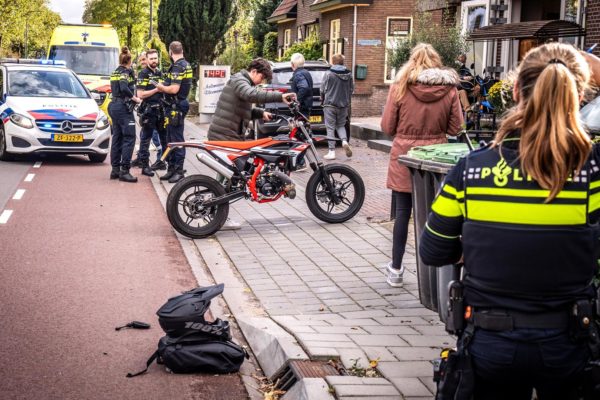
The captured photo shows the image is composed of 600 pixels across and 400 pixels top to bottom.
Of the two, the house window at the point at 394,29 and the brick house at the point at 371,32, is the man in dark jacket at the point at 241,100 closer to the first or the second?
the brick house at the point at 371,32

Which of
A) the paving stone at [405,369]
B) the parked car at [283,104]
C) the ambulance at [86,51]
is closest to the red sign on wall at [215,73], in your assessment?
the ambulance at [86,51]

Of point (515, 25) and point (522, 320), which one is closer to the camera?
point (522, 320)

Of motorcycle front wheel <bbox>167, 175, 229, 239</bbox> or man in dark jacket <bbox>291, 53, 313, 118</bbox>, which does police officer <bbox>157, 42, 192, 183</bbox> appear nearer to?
man in dark jacket <bbox>291, 53, 313, 118</bbox>

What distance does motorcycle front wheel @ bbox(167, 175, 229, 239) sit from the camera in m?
9.87

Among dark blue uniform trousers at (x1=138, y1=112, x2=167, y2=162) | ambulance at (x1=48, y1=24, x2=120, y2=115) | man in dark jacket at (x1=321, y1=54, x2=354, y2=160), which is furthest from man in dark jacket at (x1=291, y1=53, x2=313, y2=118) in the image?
ambulance at (x1=48, y1=24, x2=120, y2=115)

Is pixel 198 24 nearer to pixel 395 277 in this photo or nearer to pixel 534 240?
pixel 395 277

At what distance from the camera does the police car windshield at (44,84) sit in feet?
58.1

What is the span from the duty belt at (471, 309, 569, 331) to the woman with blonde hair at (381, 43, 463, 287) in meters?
4.27

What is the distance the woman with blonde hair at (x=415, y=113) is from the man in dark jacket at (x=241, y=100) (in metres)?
2.86

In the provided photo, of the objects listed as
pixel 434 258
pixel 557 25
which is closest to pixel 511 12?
pixel 557 25

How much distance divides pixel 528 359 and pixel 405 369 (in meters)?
2.35

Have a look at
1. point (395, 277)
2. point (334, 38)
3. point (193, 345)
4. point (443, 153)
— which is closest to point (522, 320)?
point (443, 153)

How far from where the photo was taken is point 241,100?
413 inches

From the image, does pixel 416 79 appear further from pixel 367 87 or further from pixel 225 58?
pixel 225 58
